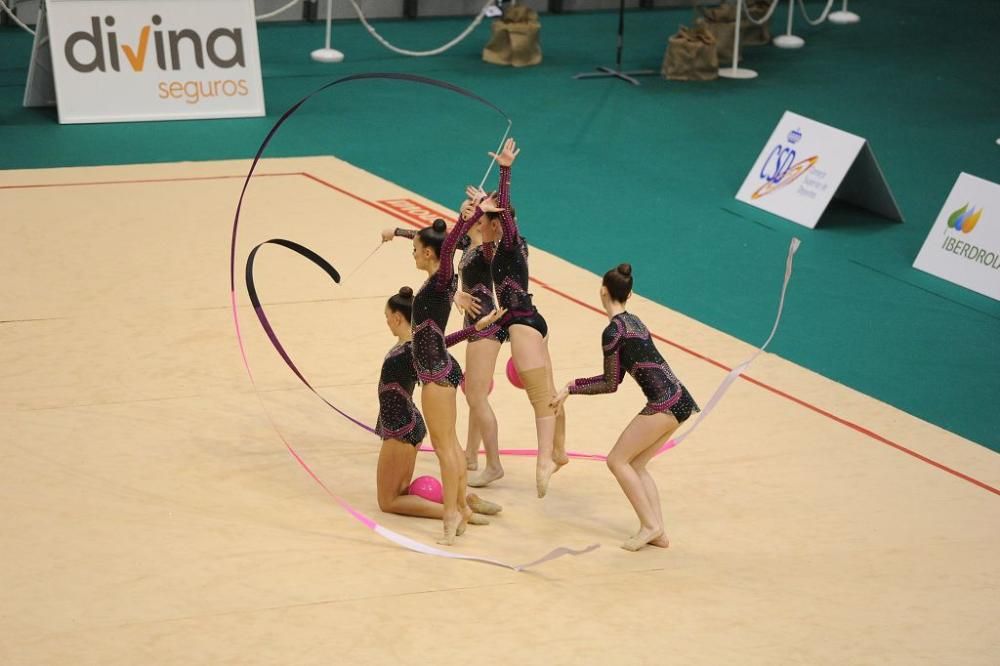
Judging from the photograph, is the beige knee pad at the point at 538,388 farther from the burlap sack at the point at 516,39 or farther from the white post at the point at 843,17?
the white post at the point at 843,17

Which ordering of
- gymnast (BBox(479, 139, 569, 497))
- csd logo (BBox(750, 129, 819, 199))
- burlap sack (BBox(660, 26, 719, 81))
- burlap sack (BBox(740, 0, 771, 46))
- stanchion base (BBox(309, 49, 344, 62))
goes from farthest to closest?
burlap sack (BBox(740, 0, 771, 46))
stanchion base (BBox(309, 49, 344, 62))
burlap sack (BBox(660, 26, 719, 81))
csd logo (BBox(750, 129, 819, 199))
gymnast (BBox(479, 139, 569, 497))

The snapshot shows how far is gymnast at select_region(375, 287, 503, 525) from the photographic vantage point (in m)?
5.12

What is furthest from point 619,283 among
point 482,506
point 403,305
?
point 482,506

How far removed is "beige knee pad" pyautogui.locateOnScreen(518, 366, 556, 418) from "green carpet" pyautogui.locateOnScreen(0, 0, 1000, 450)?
2.05 m

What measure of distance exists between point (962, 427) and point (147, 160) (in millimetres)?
6447

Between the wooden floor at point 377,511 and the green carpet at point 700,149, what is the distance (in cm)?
56

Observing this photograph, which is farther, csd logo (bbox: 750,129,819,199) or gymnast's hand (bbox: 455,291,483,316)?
csd logo (bbox: 750,129,819,199)

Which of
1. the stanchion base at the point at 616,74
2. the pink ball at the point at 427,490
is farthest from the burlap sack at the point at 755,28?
the pink ball at the point at 427,490

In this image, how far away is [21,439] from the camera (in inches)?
229

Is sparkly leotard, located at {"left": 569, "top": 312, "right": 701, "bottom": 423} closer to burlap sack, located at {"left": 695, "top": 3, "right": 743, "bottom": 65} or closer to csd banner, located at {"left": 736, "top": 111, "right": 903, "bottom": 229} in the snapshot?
csd banner, located at {"left": 736, "top": 111, "right": 903, "bottom": 229}

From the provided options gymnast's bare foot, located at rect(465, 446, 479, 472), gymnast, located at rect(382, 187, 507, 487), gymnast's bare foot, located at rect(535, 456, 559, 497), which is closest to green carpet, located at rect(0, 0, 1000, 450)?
gymnast's bare foot, located at rect(465, 446, 479, 472)

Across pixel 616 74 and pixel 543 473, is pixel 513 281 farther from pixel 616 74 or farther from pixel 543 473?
pixel 616 74

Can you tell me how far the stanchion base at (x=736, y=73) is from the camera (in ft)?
44.0

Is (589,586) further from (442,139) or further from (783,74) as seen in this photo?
(783,74)
